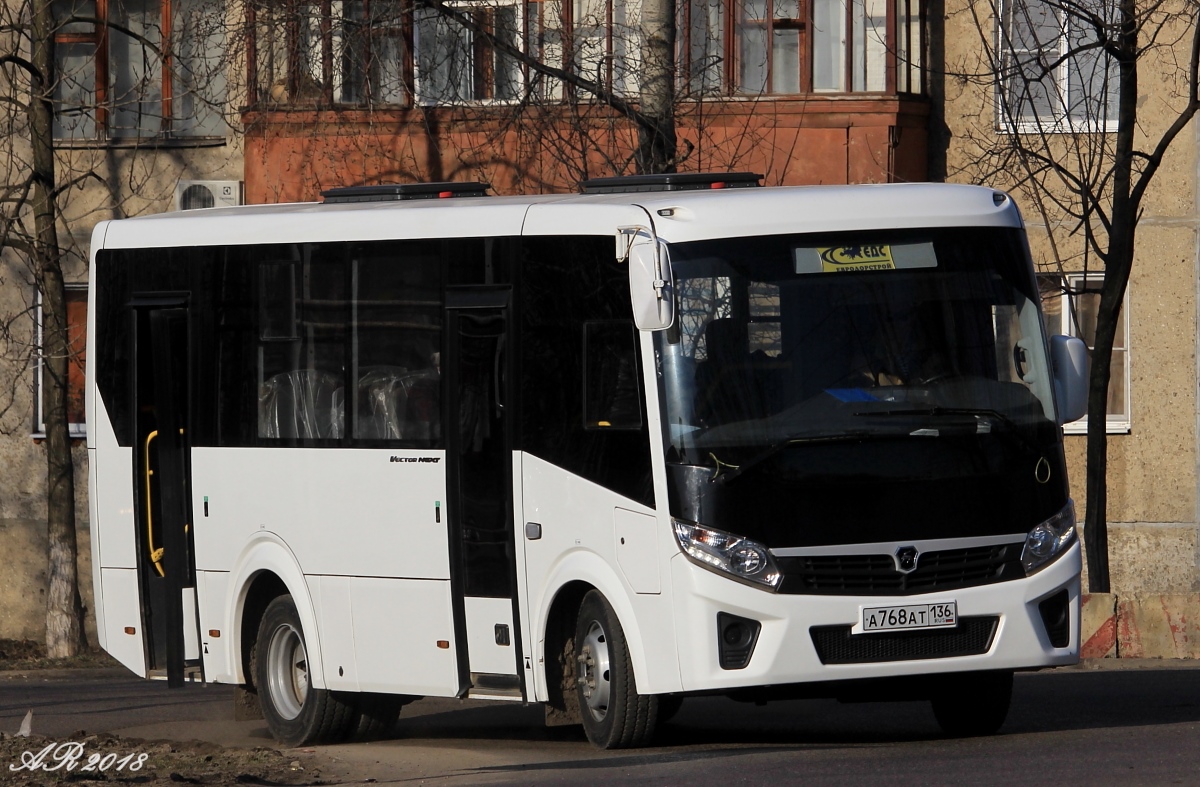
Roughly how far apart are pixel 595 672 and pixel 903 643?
1503 millimetres

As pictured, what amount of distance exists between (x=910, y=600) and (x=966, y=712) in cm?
135

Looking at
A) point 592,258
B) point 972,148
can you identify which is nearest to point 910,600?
point 592,258

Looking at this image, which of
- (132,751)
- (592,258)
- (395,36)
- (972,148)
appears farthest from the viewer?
(972,148)

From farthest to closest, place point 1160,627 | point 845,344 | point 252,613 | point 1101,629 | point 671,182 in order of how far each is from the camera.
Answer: point 1101,629, point 1160,627, point 252,613, point 671,182, point 845,344

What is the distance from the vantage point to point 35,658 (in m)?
21.3

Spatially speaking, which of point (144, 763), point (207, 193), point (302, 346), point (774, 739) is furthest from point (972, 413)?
point (207, 193)

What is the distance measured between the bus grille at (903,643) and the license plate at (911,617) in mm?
29

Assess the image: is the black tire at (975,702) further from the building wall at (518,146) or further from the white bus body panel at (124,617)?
the building wall at (518,146)

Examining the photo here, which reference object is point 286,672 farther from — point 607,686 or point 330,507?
point 607,686

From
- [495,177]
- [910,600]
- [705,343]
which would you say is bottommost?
[910,600]

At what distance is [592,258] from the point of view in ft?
32.8

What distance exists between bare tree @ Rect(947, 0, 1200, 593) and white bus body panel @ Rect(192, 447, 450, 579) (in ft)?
24.7

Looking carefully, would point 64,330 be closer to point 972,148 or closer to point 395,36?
point 395,36

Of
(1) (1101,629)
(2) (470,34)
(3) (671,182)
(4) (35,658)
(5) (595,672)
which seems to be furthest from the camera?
(4) (35,658)
